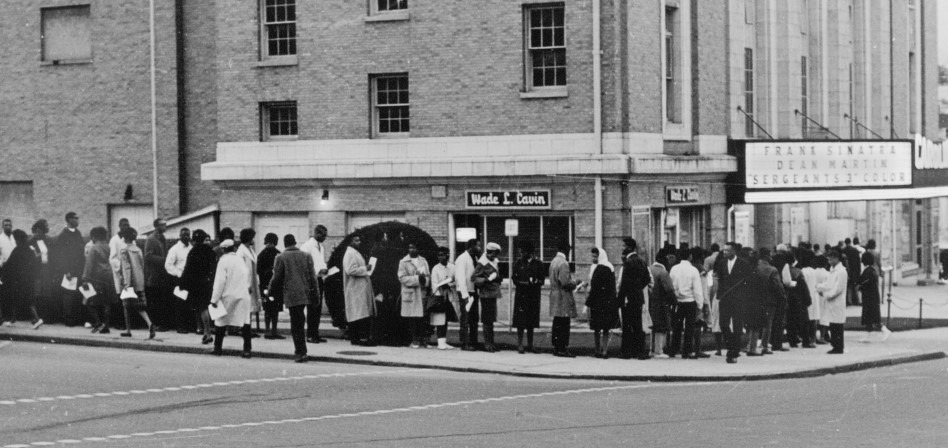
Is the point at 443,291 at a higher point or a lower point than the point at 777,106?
lower

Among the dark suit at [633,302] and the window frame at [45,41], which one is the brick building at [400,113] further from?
the dark suit at [633,302]

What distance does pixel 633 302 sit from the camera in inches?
955

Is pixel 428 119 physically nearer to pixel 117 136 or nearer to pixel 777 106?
pixel 117 136

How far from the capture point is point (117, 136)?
124 feet

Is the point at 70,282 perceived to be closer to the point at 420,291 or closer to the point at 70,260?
the point at 70,260

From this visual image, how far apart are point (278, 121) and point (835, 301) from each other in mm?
13647

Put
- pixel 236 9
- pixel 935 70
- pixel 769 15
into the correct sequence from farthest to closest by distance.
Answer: pixel 935 70, pixel 769 15, pixel 236 9

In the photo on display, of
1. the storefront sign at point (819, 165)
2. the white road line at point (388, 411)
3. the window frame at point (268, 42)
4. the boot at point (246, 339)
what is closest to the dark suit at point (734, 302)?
the white road line at point (388, 411)

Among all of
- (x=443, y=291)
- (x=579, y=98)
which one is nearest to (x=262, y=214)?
(x=579, y=98)

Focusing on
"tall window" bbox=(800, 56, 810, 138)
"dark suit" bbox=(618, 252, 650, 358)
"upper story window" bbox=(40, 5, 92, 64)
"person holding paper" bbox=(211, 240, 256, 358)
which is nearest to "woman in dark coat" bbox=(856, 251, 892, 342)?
"dark suit" bbox=(618, 252, 650, 358)

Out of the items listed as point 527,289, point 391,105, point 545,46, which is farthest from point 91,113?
point 527,289

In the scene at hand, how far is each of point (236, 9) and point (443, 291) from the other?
38.3 ft

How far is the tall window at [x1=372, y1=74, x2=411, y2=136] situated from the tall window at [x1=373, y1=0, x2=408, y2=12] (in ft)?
4.60

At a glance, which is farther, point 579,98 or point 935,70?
point 935,70
